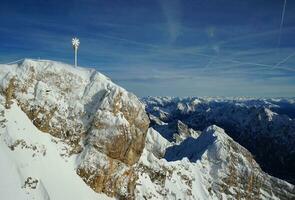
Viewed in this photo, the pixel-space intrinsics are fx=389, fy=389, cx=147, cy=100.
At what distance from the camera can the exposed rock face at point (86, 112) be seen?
76438 mm

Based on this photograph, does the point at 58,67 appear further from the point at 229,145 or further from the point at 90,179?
the point at 229,145

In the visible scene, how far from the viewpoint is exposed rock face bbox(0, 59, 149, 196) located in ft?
251

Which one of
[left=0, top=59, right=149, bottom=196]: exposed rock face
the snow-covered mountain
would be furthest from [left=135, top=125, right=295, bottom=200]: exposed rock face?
[left=0, top=59, right=149, bottom=196]: exposed rock face

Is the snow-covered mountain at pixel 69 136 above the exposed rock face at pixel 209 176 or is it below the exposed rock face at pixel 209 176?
above

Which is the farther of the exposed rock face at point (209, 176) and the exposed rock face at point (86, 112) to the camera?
the exposed rock face at point (209, 176)

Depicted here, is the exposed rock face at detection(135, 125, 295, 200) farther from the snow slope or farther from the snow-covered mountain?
the snow slope

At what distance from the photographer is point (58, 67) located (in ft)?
270

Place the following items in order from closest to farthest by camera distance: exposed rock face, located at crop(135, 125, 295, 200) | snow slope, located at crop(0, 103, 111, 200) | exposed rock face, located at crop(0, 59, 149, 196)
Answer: snow slope, located at crop(0, 103, 111, 200), exposed rock face, located at crop(0, 59, 149, 196), exposed rock face, located at crop(135, 125, 295, 200)

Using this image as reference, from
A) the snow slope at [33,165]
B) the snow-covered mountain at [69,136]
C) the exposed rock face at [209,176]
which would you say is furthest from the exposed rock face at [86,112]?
the exposed rock face at [209,176]

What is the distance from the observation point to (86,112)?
3231 inches

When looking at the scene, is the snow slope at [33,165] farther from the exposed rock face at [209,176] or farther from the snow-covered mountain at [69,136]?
the exposed rock face at [209,176]

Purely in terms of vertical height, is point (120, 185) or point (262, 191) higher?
point (120, 185)

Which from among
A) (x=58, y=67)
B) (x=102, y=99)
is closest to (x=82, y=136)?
(x=102, y=99)

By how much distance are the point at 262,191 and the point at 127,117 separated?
3684 inches
